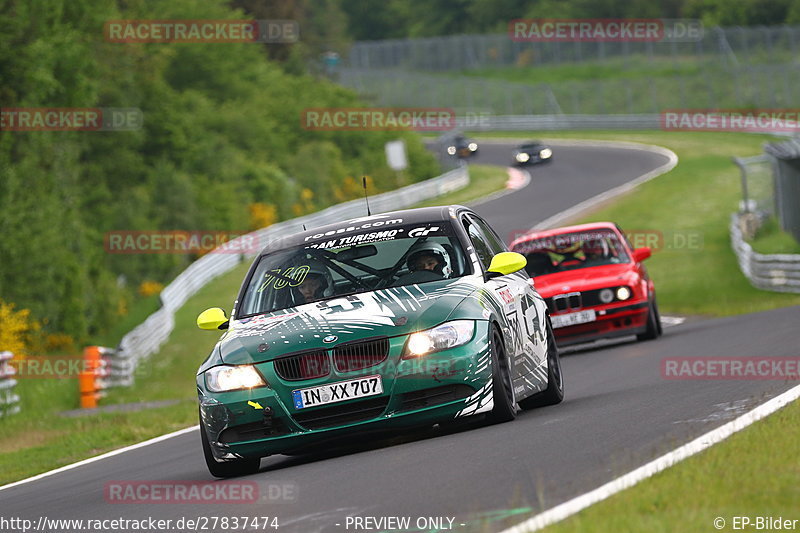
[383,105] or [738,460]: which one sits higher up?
[383,105]

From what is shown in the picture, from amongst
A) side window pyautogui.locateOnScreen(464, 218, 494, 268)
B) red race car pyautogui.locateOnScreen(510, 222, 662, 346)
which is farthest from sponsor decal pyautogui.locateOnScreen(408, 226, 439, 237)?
red race car pyautogui.locateOnScreen(510, 222, 662, 346)

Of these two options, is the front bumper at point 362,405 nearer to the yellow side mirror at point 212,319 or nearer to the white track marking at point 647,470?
the yellow side mirror at point 212,319

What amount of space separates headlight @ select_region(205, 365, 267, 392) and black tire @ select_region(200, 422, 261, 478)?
0.33m

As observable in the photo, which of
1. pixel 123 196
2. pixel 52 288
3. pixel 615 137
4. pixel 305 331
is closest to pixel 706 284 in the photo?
pixel 52 288

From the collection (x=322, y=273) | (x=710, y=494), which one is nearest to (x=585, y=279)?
(x=322, y=273)

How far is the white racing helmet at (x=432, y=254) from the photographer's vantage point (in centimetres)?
1010

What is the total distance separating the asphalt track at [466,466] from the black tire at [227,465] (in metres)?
0.11

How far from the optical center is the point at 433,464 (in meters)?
7.98

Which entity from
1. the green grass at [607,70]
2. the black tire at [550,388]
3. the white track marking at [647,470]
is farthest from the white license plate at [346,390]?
the green grass at [607,70]

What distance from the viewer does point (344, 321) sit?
9.12m

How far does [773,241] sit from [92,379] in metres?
16.8

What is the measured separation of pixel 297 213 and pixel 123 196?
355 inches

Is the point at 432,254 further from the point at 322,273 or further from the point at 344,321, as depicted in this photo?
the point at 344,321

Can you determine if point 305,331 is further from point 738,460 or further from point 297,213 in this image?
point 297,213
